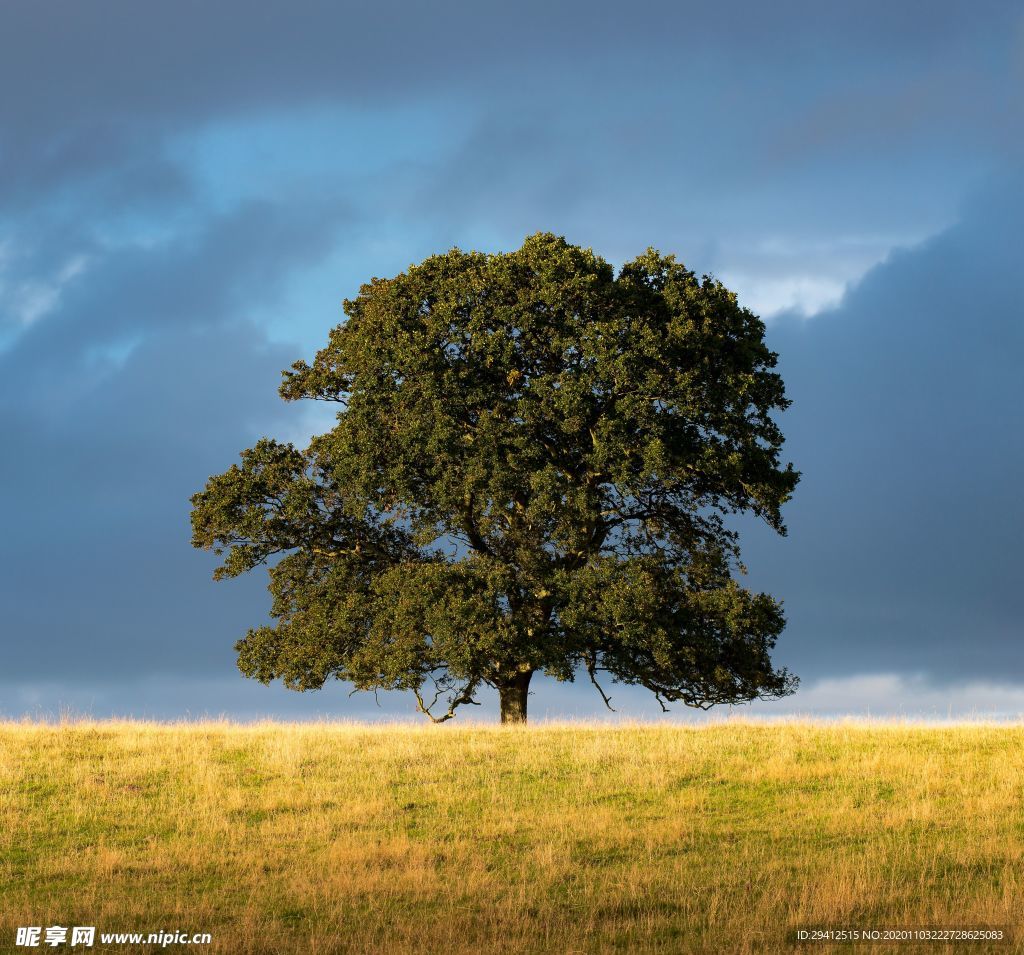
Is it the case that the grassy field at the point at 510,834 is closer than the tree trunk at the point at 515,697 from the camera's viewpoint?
Yes

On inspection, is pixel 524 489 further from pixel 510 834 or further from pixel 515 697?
pixel 510 834

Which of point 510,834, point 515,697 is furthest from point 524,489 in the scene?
point 510,834

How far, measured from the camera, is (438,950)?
14180 mm

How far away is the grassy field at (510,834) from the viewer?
15.8 metres

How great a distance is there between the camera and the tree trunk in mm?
35062

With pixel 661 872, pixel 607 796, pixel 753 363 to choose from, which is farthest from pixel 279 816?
pixel 753 363

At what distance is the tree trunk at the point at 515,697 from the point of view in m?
35.1

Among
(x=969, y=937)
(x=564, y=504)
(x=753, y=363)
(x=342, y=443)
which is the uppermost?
(x=753, y=363)

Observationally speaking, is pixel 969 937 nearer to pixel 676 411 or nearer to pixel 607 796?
pixel 607 796

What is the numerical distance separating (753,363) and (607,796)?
16.3m

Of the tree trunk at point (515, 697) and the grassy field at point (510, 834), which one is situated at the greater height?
the tree trunk at point (515, 697)

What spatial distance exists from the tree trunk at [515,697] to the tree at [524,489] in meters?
0.07

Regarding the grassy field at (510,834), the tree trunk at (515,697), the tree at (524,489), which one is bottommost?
the grassy field at (510,834)

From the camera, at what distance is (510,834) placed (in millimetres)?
21344
